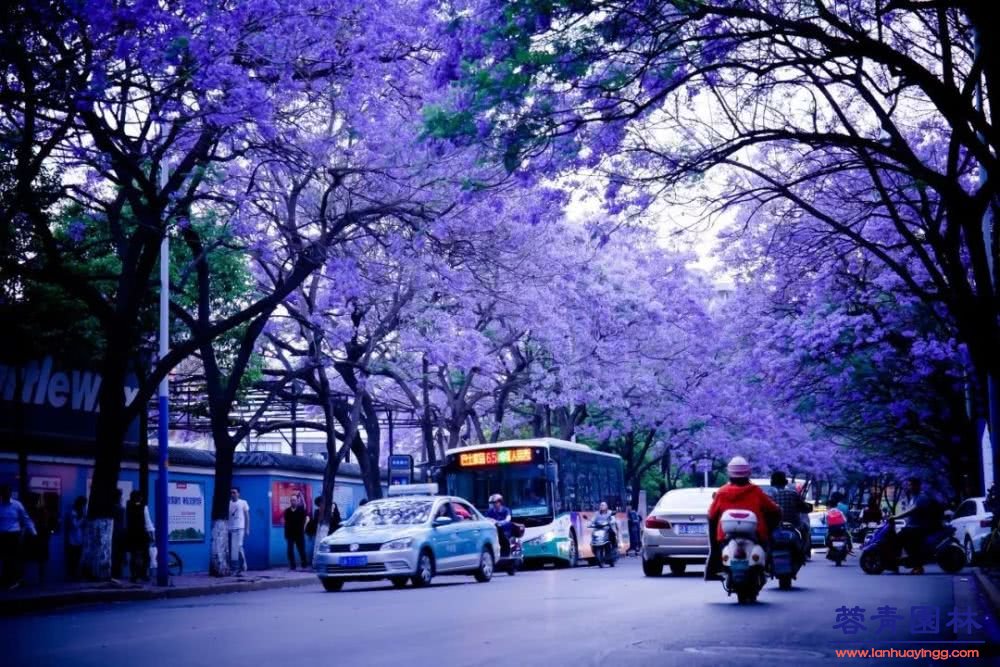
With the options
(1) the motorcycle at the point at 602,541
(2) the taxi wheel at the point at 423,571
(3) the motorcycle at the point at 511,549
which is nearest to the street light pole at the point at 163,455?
(2) the taxi wheel at the point at 423,571

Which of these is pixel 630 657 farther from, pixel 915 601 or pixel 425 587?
pixel 425 587

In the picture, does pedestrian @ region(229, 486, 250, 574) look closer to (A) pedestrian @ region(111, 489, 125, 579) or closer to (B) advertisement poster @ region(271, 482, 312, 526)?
(A) pedestrian @ region(111, 489, 125, 579)

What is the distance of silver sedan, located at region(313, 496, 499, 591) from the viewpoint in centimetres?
2112

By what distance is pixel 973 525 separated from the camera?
2714 centimetres

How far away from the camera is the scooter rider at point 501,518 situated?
28.5m

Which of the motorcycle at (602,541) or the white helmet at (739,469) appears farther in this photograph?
the motorcycle at (602,541)

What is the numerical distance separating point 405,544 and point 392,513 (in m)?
1.31

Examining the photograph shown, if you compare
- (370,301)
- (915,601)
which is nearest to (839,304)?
(370,301)

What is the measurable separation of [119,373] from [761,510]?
1131cm

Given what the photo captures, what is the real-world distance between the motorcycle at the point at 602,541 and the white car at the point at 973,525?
317 inches

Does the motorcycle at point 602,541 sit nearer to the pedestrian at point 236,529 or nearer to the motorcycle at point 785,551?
the pedestrian at point 236,529

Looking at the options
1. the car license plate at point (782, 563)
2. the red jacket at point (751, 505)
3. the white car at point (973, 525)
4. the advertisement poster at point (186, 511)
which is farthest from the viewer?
the advertisement poster at point (186, 511)

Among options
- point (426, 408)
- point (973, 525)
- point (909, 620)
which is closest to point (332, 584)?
point (909, 620)

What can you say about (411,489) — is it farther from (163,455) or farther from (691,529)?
(163,455)
